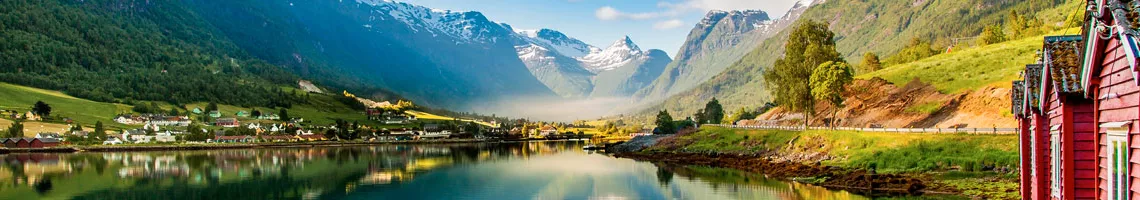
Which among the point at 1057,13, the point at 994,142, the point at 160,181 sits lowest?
the point at 160,181

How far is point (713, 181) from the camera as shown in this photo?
204 ft

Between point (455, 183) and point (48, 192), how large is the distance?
31606 millimetres

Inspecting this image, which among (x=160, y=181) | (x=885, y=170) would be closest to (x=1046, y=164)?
(x=885, y=170)

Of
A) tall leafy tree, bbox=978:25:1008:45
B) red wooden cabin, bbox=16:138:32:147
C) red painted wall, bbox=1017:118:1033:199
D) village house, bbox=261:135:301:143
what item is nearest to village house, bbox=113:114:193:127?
village house, bbox=261:135:301:143

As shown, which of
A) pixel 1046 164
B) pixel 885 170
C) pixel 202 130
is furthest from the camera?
pixel 202 130

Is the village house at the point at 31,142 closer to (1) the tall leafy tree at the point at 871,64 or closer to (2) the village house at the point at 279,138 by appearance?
(2) the village house at the point at 279,138

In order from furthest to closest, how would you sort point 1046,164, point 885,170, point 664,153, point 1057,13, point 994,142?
1. point 1057,13
2. point 664,153
3. point 885,170
4. point 994,142
5. point 1046,164

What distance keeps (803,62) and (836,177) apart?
31095 millimetres

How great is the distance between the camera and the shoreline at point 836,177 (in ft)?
149

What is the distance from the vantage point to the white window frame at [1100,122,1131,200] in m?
11.5

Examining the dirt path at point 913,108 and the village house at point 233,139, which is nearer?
the dirt path at point 913,108

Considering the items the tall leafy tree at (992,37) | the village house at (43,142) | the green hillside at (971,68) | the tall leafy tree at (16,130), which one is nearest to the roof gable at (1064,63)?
the green hillside at (971,68)

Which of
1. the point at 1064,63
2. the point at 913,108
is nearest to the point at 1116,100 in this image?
the point at 1064,63

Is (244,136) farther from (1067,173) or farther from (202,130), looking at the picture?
(1067,173)
